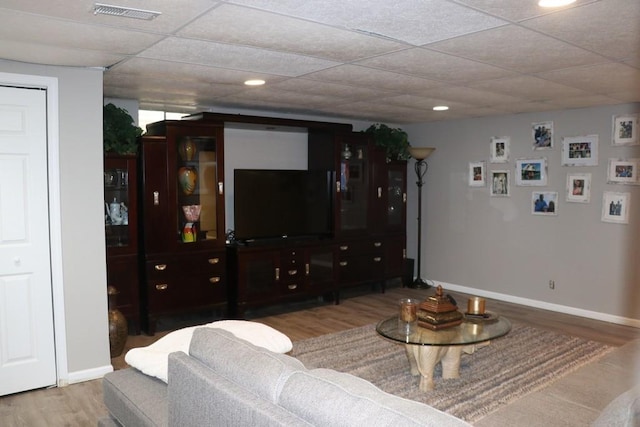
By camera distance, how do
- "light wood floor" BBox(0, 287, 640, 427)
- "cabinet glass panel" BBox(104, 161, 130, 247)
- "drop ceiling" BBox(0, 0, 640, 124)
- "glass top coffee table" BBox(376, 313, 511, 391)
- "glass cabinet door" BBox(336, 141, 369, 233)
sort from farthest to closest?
"glass cabinet door" BBox(336, 141, 369, 233) → "cabinet glass panel" BBox(104, 161, 130, 247) → "glass top coffee table" BBox(376, 313, 511, 391) → "light wood floor" BBox(0, 287, 640, 427) → "drop ceiling" BBox(0, 0, 640, 124)

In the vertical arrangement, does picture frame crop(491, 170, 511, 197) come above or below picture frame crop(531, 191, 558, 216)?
above

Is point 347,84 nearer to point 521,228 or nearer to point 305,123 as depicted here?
point 305,123

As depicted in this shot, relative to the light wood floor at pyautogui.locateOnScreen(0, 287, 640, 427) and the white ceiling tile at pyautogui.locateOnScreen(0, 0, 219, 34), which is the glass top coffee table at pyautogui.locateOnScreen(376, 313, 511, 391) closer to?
the light wood floor at pyautogui.locateOnScreen(0, 287, 640, 427)

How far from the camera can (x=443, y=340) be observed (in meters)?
3.26

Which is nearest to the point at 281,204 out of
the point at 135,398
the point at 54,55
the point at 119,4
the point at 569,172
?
the point at 54,55

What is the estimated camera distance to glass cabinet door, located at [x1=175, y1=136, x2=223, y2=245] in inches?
191

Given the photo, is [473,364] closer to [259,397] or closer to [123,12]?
[259,397]

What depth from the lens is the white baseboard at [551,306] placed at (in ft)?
16.7

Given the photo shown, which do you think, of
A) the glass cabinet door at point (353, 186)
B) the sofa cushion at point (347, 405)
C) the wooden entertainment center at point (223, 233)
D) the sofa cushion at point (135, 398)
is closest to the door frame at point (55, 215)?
the wooden entertainment center at point (223, 233)

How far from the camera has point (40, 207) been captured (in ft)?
11.4

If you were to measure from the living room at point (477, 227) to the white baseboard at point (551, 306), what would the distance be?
12 millimetres

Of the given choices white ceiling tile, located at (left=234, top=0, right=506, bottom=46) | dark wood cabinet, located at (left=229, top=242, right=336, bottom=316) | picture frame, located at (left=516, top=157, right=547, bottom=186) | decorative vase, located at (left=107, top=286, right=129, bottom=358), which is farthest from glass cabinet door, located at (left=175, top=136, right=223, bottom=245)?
picture frame, located at (left=516, top=157, right=547, bottom=186)

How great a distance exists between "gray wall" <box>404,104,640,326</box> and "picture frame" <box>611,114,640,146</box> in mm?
56

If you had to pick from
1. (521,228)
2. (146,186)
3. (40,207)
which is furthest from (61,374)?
(521,228)
